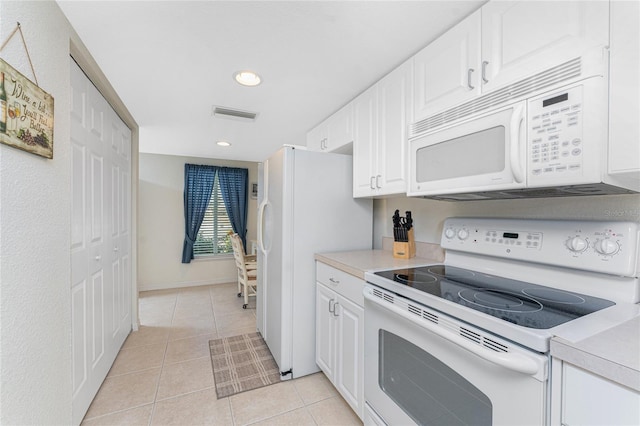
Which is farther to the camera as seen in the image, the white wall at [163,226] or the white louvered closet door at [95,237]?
the white wall at [163,226]

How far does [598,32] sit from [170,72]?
208 cm

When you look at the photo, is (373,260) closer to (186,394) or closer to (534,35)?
(534,35)

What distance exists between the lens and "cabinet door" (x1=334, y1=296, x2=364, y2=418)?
1503mm

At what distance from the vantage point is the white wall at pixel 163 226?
4207 mm

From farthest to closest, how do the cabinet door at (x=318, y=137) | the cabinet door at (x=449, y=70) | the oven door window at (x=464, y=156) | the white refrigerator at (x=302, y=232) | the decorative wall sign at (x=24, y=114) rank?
the cabinet door at (x=318, y=137) → the white refrigerator at (x=302, y=232) → the cabinet door at (x=449, y=70) → the oven door window at (x=464, y=156) → the decorative wall sign at (x=24, y=114)

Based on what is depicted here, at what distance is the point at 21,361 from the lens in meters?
0.91

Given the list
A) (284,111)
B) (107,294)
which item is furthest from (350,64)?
(107,294)

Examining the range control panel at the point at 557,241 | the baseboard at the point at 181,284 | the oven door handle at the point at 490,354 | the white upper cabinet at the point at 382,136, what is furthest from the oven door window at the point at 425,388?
the baseboard at the point at 181,284

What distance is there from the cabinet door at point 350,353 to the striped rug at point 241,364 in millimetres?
610

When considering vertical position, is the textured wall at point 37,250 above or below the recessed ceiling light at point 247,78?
below

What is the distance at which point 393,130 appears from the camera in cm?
165

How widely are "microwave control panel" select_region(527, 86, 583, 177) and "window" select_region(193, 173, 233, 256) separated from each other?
4290mm

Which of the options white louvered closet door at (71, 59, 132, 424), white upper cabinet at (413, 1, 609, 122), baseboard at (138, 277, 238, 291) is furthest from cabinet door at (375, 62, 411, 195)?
baseboard at (138, 277, 238, 291)

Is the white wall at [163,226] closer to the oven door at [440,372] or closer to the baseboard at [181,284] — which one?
the baseboard at [181,284]
